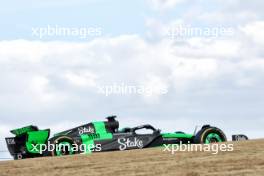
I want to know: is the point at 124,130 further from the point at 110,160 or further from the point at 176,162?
the point at 176,162

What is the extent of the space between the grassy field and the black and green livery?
3.96m

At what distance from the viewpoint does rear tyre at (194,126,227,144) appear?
17.3 m

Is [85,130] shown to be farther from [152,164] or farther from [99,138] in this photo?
[152,164]

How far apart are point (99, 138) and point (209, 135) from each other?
11.1 ft

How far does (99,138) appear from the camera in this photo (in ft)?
57.1

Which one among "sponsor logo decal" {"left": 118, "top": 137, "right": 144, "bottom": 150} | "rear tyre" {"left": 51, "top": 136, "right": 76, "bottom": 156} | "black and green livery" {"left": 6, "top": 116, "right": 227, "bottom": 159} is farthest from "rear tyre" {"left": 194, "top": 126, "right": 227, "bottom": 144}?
"rear tyre" {"left": 51, "top": 136, "right": 76, "bottom": 156}

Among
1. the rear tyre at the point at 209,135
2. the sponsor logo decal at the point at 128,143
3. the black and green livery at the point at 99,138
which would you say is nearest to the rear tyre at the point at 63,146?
the black and green livery at the point at 99,138

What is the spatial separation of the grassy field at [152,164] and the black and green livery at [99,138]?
3.96m

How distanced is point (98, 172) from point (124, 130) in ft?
25.1

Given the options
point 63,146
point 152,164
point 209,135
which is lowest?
point 152,164

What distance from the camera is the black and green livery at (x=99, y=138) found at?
17.1 metres

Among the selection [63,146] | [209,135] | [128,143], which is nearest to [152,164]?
[63,146]

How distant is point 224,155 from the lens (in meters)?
11.7

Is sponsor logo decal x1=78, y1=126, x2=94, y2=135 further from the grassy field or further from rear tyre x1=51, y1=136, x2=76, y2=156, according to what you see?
the grassy field
